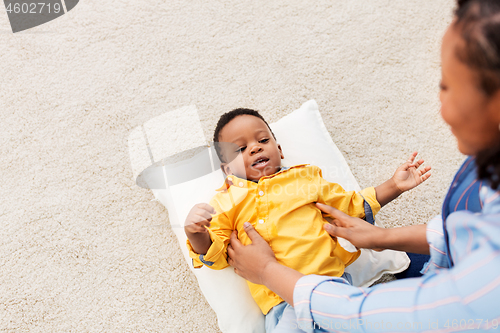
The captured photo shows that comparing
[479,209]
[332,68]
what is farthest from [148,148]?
[479,209]

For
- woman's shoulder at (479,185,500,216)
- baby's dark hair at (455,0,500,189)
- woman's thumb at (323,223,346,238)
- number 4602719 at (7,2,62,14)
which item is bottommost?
woman's thumb at (323,223,346,238)

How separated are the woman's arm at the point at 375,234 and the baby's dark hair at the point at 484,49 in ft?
1.15

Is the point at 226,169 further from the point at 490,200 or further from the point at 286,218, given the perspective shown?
the point at 490,200

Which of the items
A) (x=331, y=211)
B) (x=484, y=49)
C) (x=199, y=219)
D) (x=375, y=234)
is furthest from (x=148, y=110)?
(x=484, y=49)

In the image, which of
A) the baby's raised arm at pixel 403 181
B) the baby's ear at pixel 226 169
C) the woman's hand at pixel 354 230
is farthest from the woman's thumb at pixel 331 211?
the baby's ear at pixel 226 169

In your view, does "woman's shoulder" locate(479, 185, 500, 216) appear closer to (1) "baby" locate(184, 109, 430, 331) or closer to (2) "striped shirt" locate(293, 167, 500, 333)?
(2) "striped shirt" locate(293, 167, 500, 333)

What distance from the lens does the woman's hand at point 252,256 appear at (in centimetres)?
73

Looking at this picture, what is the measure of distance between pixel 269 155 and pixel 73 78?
90cm

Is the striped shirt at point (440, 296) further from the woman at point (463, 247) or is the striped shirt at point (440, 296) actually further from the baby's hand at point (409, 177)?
the baby's hand at point (409, 177)

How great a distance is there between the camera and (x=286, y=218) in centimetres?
87

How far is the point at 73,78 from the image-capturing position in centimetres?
128

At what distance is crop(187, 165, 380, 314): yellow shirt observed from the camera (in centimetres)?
82

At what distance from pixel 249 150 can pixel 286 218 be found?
0.76ft

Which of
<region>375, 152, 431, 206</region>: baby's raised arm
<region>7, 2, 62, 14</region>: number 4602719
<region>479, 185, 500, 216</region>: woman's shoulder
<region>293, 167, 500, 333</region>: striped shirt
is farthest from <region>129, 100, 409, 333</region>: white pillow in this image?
<region>7, 2, 62, 14</region>: number 4602719
